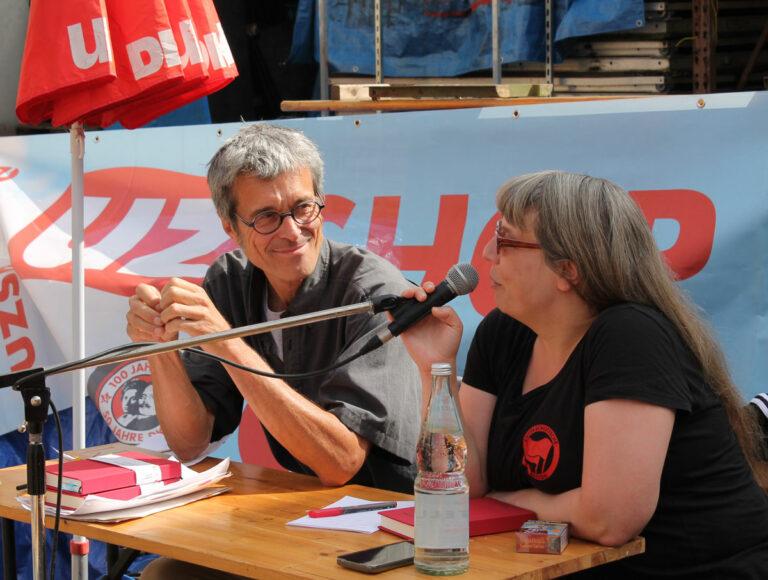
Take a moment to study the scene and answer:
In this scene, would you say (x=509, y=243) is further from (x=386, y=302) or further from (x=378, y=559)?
(x=378, y=559)

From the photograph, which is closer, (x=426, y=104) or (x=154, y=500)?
(x=154, y=500)

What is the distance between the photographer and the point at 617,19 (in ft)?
18.4

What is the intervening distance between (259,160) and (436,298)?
88 cm

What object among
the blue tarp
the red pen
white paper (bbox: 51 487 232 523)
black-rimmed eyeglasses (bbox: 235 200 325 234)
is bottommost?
white paper (bbox: 51 487 232 523)

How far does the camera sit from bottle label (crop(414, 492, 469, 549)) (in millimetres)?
1761

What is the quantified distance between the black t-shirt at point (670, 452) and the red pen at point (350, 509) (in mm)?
305

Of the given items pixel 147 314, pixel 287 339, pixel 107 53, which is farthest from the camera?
pixel 107 53

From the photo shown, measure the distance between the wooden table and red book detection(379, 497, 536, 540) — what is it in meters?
0.02

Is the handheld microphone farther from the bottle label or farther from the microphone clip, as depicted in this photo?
the bottle label

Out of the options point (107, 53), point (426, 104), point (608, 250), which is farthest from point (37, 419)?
point (426, 104)

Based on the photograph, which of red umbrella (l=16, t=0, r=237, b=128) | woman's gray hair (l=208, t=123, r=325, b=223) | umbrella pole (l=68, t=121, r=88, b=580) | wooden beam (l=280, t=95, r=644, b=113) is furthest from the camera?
wooden beam (l=280, t=95, r=644, b=113)

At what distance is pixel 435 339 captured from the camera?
7.39ft

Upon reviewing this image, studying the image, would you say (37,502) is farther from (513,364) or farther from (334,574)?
(513,364)

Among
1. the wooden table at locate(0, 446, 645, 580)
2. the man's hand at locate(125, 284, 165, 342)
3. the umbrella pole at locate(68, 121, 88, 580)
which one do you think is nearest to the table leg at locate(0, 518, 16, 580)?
the wooden table at locate(0, 446, 645, 580)
